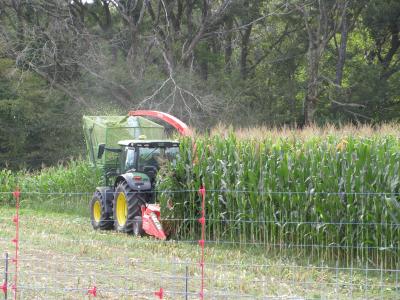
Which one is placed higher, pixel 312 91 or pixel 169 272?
pixel 312 91

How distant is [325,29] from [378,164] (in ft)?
71.2

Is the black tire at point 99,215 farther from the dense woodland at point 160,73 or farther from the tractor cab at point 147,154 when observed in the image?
the dense woodland at point 160,73

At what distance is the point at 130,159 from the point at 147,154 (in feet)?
1.25

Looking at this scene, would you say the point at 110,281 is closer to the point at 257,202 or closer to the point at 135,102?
the point at 257,202

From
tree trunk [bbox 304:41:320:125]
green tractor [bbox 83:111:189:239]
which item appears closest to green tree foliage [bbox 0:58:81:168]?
tree trunk [bbox 304:41:320:125]

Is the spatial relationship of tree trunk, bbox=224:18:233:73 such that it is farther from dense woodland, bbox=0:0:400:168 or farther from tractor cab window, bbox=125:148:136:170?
tractor cab window, bbox=125:148:136:170

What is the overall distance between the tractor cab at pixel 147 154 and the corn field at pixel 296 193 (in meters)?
0.69

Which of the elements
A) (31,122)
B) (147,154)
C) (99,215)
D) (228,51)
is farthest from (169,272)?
(228,51)

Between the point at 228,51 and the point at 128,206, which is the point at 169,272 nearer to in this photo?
the point at 128,206

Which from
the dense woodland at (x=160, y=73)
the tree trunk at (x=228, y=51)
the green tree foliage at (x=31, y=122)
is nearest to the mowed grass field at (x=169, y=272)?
the dense woodland at (x=160, y=73)

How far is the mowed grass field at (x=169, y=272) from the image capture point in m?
9.09

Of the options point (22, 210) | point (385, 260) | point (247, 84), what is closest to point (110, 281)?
point (385, 260)

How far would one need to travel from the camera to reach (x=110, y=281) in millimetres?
9656

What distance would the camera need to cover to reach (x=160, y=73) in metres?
34.7
